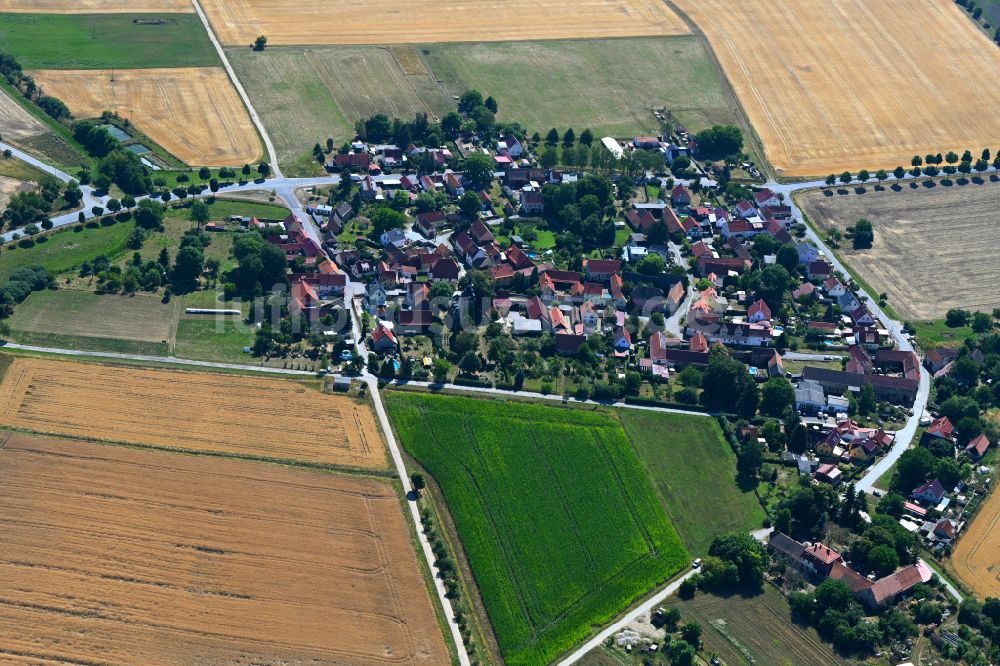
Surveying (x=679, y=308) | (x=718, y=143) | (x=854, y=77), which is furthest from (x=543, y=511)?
(x=854, y=77)

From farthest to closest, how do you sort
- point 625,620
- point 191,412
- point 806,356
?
point 806,356, point 191,412, point 625,620

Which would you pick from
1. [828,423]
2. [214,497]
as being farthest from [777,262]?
[214,497]

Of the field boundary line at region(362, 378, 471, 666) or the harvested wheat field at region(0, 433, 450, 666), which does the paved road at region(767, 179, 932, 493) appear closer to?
the field boundary line at region(362, 378, 471, 666)

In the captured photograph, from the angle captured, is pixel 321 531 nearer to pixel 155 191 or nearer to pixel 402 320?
pixel 402 320

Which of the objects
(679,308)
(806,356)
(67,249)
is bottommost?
(806,356)

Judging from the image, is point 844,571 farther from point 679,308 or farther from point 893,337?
point 679,308
